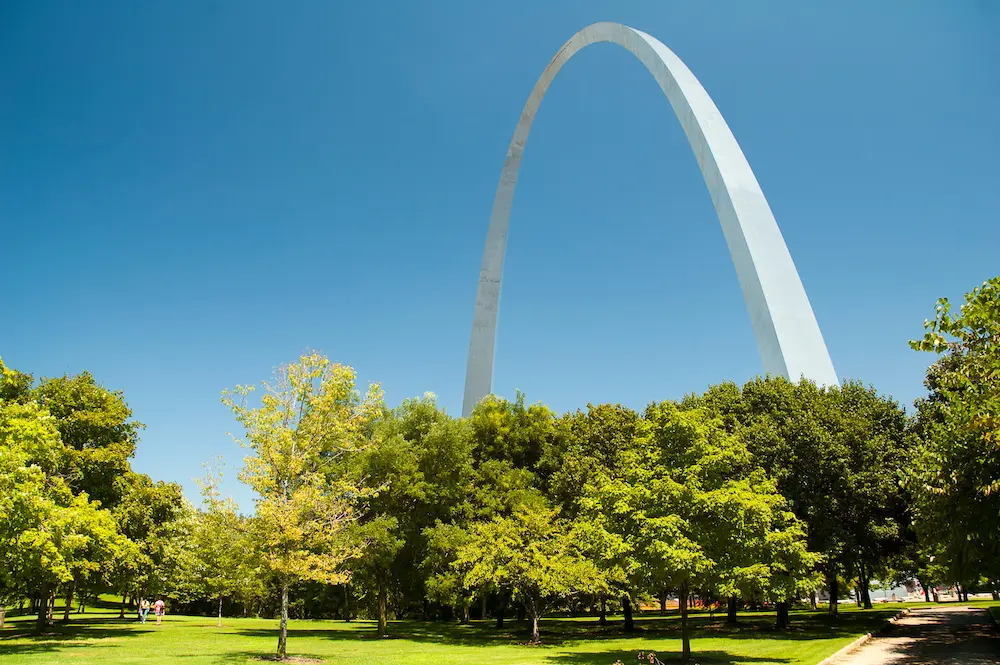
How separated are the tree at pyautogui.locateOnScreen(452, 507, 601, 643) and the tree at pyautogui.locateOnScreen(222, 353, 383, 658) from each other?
7356 mm

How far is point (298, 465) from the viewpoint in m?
18.5

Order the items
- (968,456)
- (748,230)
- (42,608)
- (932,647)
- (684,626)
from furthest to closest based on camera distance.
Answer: (42,608) → (748,230) → (932,647) → (684,626) → (968,456)

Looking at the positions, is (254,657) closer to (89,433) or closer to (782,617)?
(89,433)

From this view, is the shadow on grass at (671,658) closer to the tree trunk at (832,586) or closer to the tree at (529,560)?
the tree at (529,560)

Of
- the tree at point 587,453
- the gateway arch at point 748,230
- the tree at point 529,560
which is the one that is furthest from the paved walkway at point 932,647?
the tree at point 587,453

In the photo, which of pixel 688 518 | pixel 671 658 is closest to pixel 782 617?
pixel 671 658

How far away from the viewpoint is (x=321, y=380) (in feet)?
65.4

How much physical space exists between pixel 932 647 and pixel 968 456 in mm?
7990

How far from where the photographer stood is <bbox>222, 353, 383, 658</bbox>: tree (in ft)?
58.5

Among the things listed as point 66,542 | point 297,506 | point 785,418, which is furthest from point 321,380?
point 785,418

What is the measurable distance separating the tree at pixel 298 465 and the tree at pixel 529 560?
7.36 metres

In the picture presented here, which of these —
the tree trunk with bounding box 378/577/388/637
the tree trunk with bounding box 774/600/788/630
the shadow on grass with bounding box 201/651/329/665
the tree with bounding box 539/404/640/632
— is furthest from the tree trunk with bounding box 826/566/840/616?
the shadow on grass with bounding box 201/651/329/665

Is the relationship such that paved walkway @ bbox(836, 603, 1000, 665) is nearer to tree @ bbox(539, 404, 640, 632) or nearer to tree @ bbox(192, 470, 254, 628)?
tree @ bbox(539, 404, 640, 632)

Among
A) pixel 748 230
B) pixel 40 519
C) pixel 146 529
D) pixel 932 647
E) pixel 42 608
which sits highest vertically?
pixel 748 230
